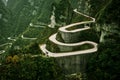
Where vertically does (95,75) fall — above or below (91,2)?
below

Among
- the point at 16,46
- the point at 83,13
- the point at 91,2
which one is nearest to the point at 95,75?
the point at 91,2

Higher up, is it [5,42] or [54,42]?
[54,42]

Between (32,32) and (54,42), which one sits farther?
(32,32)

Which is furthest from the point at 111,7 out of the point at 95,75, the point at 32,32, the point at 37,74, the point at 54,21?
the point at 32,32

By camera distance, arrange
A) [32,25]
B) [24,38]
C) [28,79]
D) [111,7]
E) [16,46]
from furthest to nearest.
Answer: [32,25] → [24,38] → [16,46] → [111,7] → [28,79]

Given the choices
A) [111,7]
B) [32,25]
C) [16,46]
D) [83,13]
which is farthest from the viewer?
[32,25]

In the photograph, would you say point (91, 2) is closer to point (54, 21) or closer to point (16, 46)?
point (54, 21)

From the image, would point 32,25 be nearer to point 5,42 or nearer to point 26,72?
point 5,42

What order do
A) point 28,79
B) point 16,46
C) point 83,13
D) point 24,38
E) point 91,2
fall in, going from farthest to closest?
point 24,38, point 16,46, point 83,13, point 91,2, point 28,79

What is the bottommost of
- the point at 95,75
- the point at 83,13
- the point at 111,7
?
the point at 95,75
